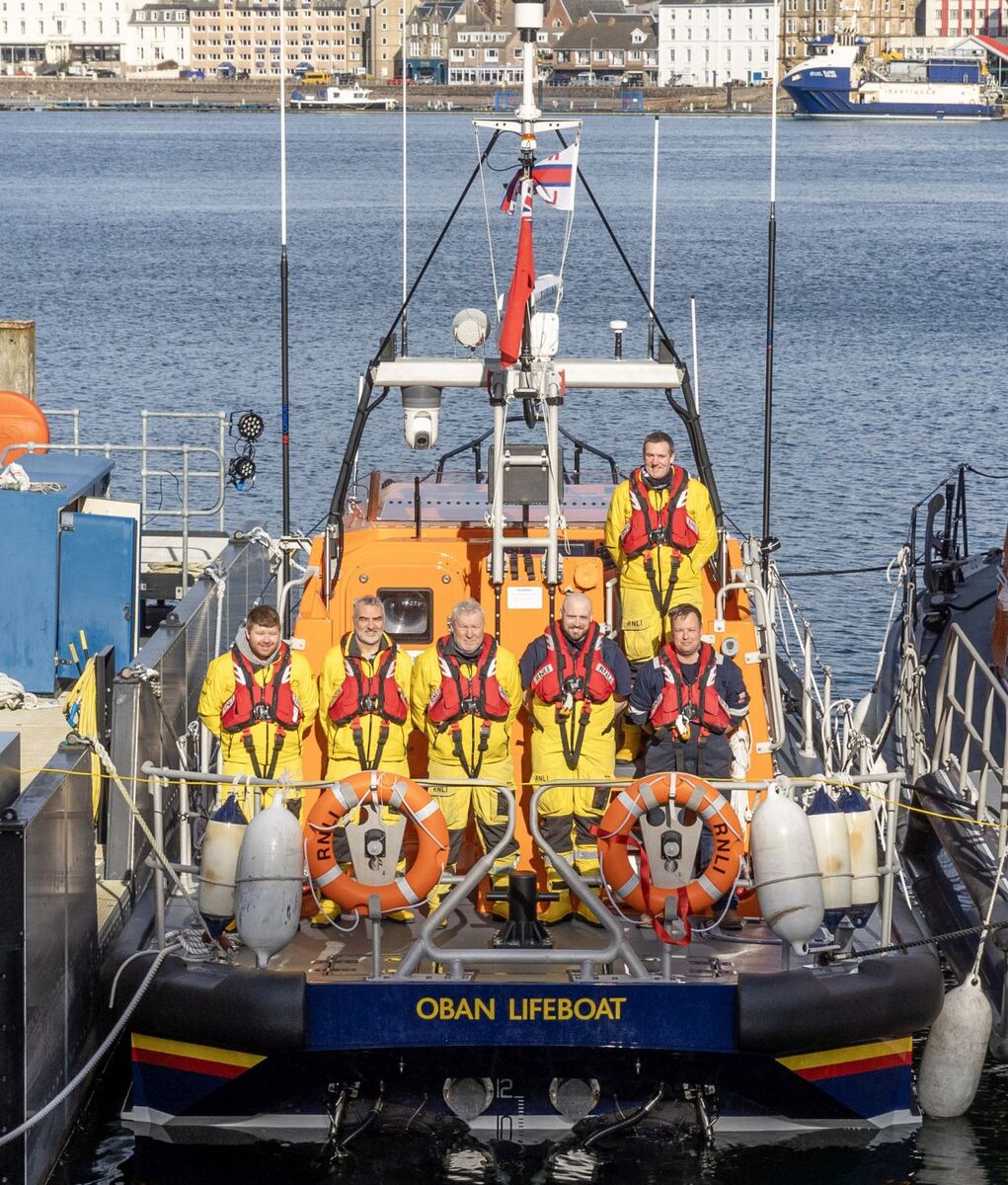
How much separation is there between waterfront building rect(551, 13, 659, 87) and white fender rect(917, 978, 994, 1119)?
512ft

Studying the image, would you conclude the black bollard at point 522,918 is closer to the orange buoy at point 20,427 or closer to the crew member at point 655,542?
the crew member at point 655,542

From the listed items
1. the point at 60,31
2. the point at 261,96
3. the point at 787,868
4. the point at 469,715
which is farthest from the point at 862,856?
the point at 60,31

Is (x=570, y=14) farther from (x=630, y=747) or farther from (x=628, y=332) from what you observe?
(x=630, y=747)

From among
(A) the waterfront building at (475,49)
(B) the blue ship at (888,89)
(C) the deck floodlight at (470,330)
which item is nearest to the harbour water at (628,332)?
(C) the deck floodlight at (470,330)

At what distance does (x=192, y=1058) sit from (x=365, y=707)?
1510mm

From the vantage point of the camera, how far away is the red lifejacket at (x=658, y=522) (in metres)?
8.34

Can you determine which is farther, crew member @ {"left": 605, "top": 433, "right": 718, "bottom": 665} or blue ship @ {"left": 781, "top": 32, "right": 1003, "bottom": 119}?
blue ship @ {"left": 781, "top": 32, "right": 1003, "bottom": 119}

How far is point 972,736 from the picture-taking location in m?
9.64

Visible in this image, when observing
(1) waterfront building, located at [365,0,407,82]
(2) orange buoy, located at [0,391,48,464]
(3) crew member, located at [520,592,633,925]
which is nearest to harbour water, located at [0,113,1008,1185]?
(3) crew member, located at [520,592,633,925]

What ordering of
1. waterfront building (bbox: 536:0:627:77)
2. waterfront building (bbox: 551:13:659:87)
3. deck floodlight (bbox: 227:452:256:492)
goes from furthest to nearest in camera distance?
waterfront building (bbox: 536:0:627:77) < waterfront building (bbox: 551:13:659:87) < deck floodlight (bbox: 227:452:256:492)

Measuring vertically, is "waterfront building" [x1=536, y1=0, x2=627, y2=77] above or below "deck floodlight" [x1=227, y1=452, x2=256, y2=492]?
above

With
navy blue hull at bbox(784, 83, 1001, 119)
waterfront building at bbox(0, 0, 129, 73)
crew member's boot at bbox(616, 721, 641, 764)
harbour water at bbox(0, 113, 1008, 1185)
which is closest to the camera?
harbour water at bbox(0, 113, 1008, 1185)

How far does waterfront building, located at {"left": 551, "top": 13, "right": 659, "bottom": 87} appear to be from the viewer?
15838cm

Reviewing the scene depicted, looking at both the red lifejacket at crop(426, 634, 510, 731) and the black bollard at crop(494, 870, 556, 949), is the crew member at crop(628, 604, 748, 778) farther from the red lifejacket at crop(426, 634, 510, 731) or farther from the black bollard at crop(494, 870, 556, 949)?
the black bollard at crop(494, 870, 556, 949)
